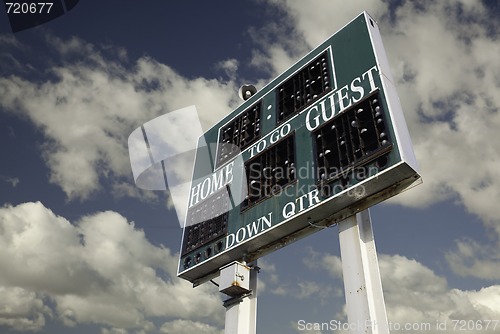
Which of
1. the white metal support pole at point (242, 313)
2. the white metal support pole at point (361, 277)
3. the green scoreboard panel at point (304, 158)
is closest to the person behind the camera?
the white metal support pole at point (361, 277)

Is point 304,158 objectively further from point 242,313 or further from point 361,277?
point 242,313

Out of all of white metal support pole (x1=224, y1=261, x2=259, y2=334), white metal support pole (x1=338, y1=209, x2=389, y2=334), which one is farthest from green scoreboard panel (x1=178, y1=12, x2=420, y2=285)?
white metal support pole (x1=224, y1=261, x2=259, y2=334)

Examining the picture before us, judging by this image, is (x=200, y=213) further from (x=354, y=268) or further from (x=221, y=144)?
(x=354, y=268)

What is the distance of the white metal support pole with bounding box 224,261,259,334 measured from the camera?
10648mm

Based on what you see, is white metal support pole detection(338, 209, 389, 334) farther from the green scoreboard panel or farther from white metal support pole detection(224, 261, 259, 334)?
white metal support pole detection(224, 261, 259, 334)

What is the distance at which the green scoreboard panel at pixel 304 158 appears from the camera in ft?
29.0

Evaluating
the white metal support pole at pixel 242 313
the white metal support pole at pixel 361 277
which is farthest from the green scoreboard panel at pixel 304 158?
the white metal support pole at pixel 242 313

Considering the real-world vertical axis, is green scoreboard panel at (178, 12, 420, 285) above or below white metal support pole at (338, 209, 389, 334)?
above

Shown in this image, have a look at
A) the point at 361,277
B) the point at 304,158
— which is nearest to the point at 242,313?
the point at 361,277

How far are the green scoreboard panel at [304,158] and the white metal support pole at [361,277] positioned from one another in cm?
38

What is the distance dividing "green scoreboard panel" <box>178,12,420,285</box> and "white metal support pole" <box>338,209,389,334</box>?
38 cm

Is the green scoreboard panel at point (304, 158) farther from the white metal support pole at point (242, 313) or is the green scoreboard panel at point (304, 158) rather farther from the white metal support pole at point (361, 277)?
the white metal support pole at point (242, 313)

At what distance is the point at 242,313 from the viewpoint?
1082 cm

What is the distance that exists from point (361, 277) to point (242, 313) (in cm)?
375
